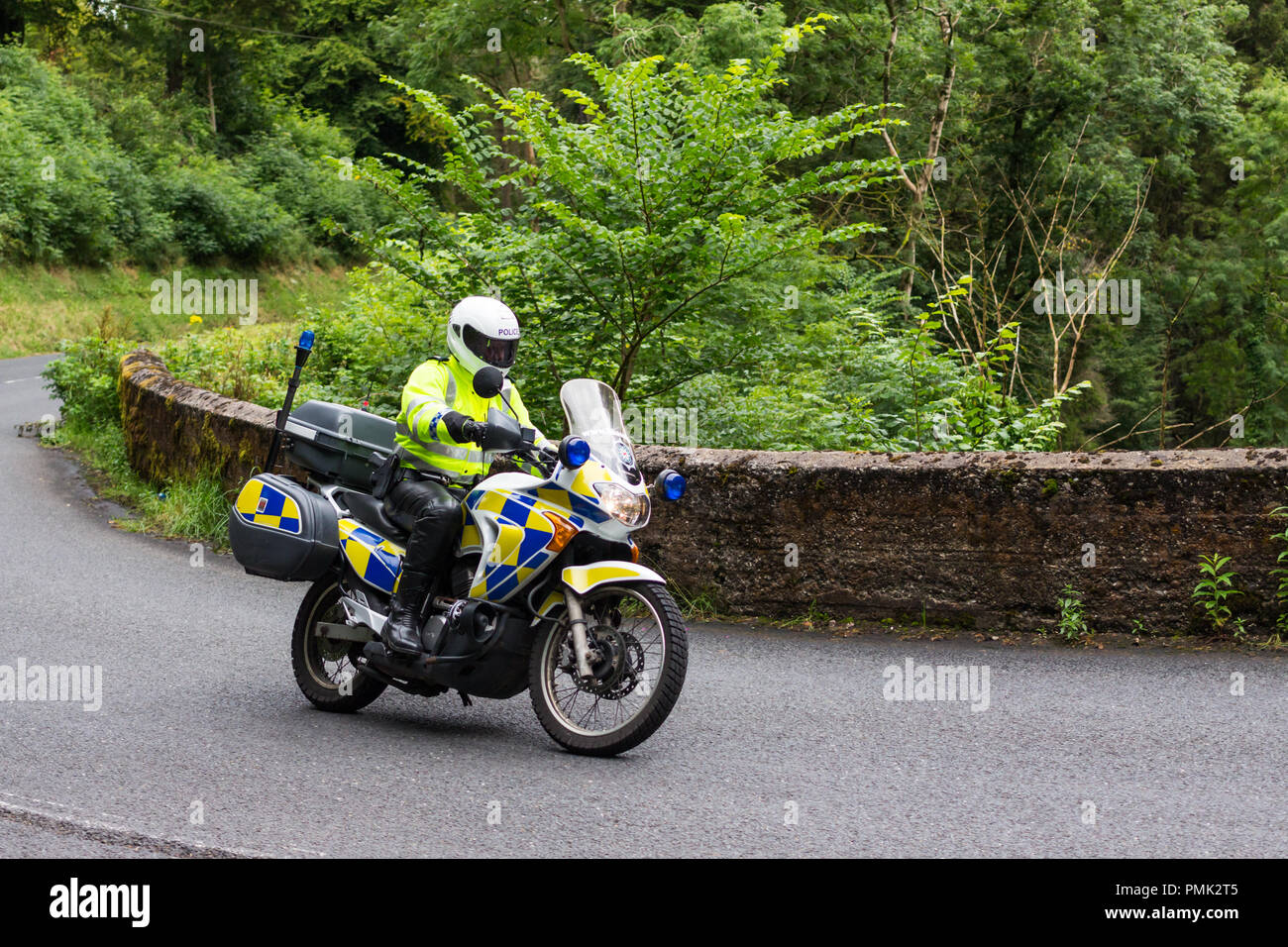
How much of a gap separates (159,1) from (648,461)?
49.7m

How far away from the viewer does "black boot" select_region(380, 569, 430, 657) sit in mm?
6133

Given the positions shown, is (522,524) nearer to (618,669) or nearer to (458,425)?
(458,425)

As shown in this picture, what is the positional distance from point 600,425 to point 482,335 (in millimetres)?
721

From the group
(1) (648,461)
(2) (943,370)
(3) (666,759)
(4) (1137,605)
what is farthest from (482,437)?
(2) (943,370)

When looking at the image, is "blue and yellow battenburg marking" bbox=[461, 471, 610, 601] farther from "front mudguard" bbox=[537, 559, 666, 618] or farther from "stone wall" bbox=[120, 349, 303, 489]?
"stone wall" bbox=[120, 349, 303, 489]

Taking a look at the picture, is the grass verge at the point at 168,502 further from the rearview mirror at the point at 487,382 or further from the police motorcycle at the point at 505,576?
the rearview mirror at the point at 487,382

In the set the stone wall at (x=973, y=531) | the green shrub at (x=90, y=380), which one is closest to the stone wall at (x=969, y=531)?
the stone wall at (x=973, y=531)

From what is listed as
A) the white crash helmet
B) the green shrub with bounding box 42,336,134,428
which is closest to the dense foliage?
the green shrub with bounding box 42,336,134,428

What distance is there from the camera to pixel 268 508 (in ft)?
21.1

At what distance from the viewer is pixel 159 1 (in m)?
51.8

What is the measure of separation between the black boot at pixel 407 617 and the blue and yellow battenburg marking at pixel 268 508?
59 centimetres

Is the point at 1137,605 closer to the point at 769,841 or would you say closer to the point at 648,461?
the point at 648,461

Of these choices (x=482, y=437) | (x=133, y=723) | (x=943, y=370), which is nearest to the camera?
(x=482, y=437)

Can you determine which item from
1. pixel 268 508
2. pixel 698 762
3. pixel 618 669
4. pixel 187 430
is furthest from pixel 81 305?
pixel 698 762
